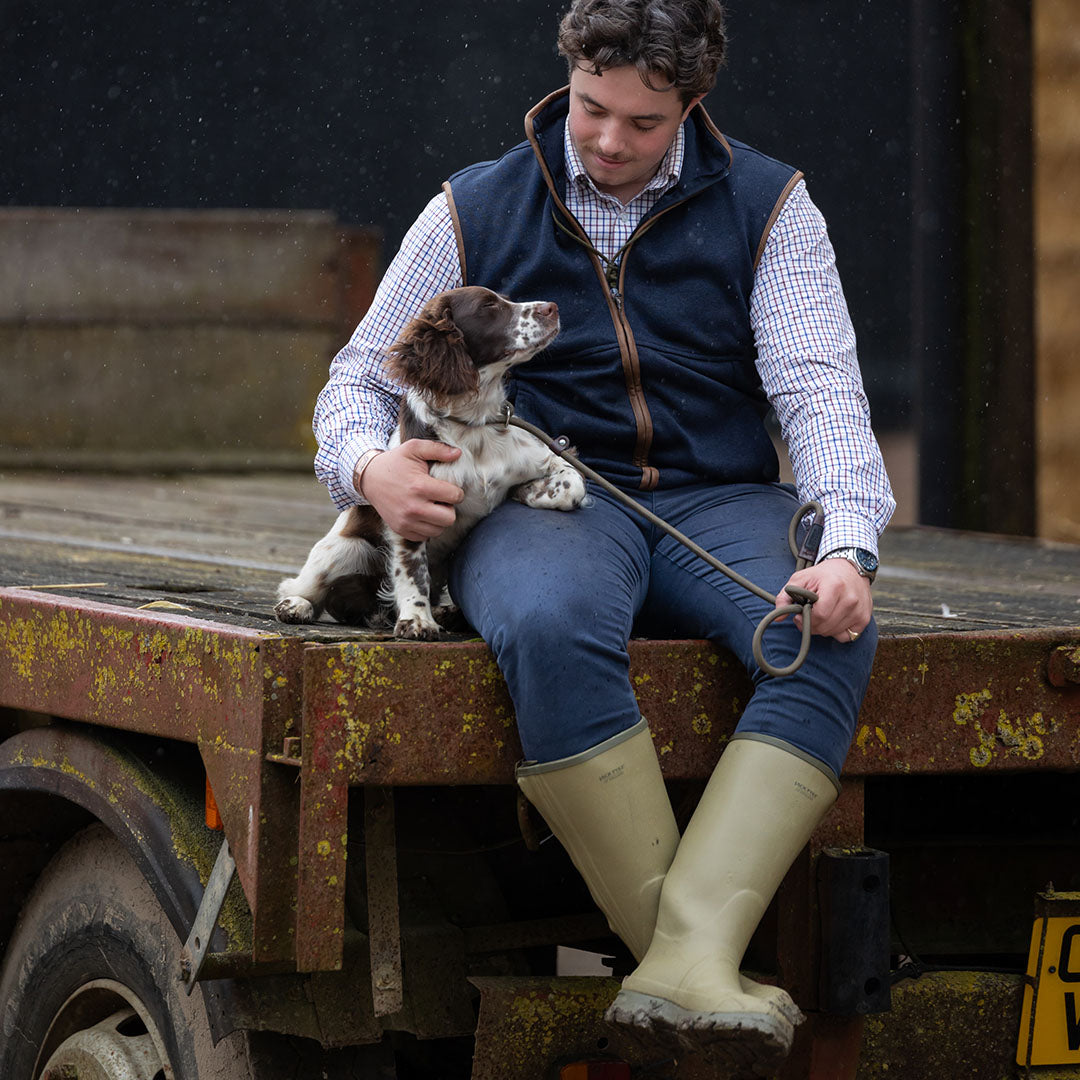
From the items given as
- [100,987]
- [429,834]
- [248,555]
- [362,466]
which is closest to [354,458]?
[362,466]

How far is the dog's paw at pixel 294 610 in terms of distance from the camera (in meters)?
2.88

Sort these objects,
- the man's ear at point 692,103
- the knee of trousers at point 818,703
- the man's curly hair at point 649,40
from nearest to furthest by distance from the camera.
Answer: the knee of trousers at point 818,703
the man's curly hair at point 649,40
the man's ear at point 692,103

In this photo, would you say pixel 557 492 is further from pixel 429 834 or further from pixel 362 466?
pixel 429 834

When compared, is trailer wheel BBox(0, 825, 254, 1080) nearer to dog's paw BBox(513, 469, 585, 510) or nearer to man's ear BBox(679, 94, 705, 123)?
dog's paw BBox(513, 469, 585, 510)

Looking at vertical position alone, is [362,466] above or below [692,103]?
below

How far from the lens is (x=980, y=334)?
7.28m

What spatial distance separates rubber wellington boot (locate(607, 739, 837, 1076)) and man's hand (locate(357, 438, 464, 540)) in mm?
592

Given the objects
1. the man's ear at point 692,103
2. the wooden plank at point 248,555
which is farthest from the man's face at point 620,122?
the wooden plank at point 248,555

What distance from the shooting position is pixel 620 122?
2.79 meters

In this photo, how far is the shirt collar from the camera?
2932 millimetres

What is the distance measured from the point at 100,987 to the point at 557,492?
1.10 m

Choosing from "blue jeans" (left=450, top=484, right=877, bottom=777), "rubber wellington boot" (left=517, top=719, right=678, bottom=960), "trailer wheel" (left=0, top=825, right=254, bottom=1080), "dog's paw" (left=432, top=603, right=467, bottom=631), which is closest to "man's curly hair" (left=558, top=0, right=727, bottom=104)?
"blue jeans" (left=450, top=484, right=877, bottom=777)

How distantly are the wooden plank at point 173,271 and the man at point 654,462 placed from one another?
634 cm

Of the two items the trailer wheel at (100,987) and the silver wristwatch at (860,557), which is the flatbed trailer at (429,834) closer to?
the trailer wheel at (100,987)
